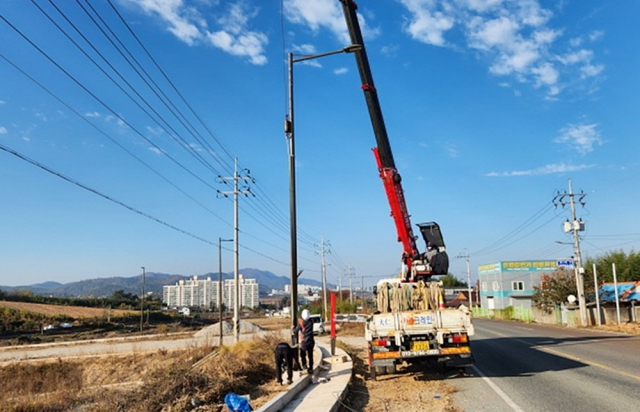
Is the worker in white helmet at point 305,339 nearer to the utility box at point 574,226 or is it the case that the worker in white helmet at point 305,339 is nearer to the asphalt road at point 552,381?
the asphalt road at point 552,381

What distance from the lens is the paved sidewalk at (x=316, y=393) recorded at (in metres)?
8.73

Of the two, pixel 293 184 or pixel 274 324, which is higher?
pixel 293 184

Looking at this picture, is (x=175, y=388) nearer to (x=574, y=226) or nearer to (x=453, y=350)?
(x=453, y=350)

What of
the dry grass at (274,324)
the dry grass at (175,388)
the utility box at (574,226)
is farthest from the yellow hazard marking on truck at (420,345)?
the dry grass at (274,324)

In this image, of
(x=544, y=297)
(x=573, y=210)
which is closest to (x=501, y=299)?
(x=544, y=297)

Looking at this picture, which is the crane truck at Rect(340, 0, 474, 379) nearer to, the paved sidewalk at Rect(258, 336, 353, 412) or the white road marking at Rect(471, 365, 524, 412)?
the white road marking at Rect(471, 365, 524, 412)

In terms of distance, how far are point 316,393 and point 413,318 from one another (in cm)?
313

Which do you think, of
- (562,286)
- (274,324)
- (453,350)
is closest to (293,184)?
(453,350)

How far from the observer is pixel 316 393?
10219 millimetres

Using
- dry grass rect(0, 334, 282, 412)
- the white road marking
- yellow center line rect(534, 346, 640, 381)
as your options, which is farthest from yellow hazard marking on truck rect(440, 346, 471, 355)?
dry grass rect(0, 334, 282, 412)

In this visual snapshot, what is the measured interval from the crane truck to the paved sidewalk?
3.27 feet

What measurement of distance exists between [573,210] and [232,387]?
37079mm

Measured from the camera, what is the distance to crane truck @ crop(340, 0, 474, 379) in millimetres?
11820

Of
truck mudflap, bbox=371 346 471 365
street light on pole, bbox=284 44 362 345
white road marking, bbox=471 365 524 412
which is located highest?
street light on pole, bbox=284 44 362 345
